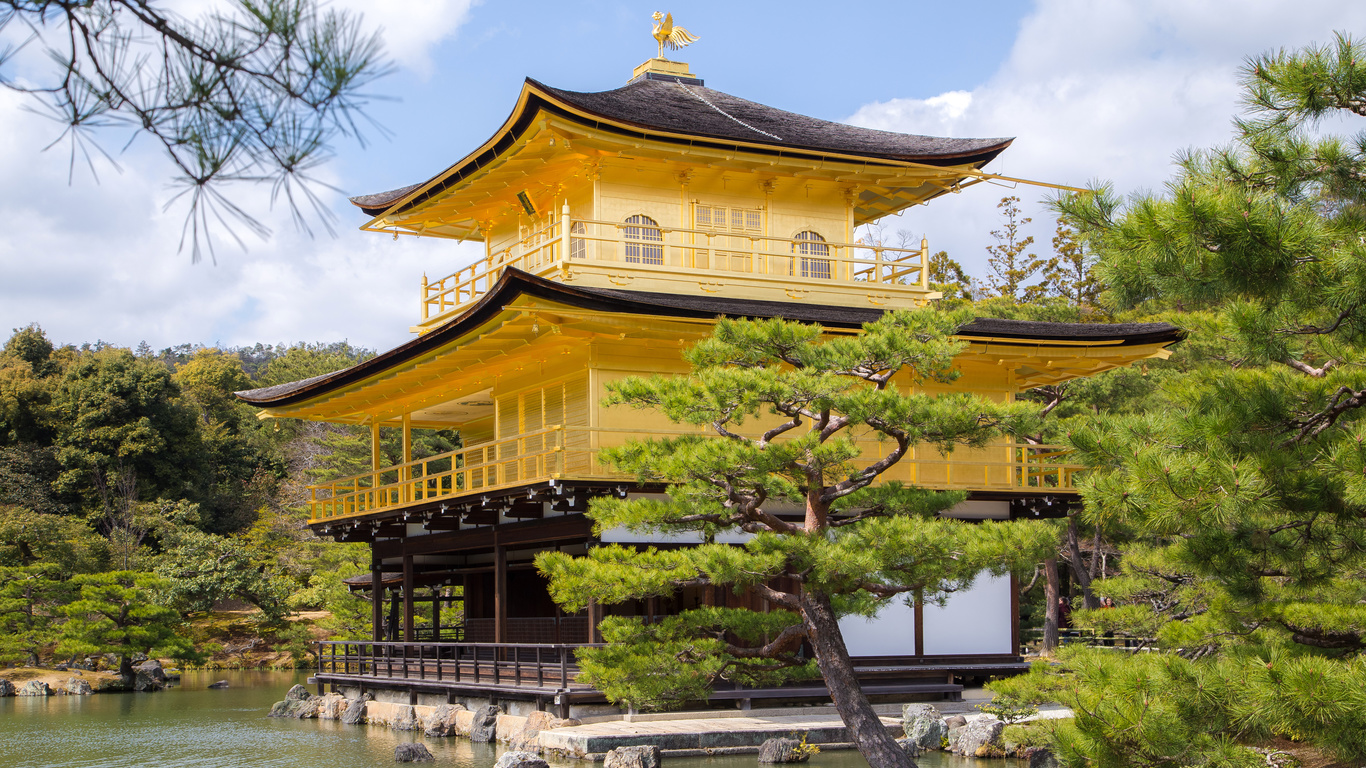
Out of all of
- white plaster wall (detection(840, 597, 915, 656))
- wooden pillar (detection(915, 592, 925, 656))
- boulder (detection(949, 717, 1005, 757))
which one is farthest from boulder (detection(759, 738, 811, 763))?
wooden pillar (detection(915, 592, 925, 656))

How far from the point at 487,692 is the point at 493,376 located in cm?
459

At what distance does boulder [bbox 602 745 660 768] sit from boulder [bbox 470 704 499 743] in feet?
11.1

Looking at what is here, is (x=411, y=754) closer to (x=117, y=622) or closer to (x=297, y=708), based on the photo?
(x=297, y=708)

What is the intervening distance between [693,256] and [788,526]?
290 inches

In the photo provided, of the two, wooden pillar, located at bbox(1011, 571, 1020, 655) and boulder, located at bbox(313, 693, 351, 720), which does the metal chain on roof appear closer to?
wooden pillar, located at bbox(1011, 571, 1020, 655)

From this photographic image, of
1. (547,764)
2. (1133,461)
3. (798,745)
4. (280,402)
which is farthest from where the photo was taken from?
(280,402)

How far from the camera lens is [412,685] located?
58.0 ft

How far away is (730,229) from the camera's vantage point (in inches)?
718

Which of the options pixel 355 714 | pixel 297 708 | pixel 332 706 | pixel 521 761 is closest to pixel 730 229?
pixel 521 761

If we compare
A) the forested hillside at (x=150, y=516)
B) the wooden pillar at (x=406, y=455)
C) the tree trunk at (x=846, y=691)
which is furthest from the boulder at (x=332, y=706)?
the tree trunk at (x=846, y=691)

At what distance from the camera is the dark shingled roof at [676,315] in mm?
13945

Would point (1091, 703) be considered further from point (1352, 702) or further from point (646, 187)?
point (646, 187)

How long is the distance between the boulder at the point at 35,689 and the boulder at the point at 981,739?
20440 millimetres

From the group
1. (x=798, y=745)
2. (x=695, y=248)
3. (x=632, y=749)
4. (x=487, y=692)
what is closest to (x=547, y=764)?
(x=632, y=749)
